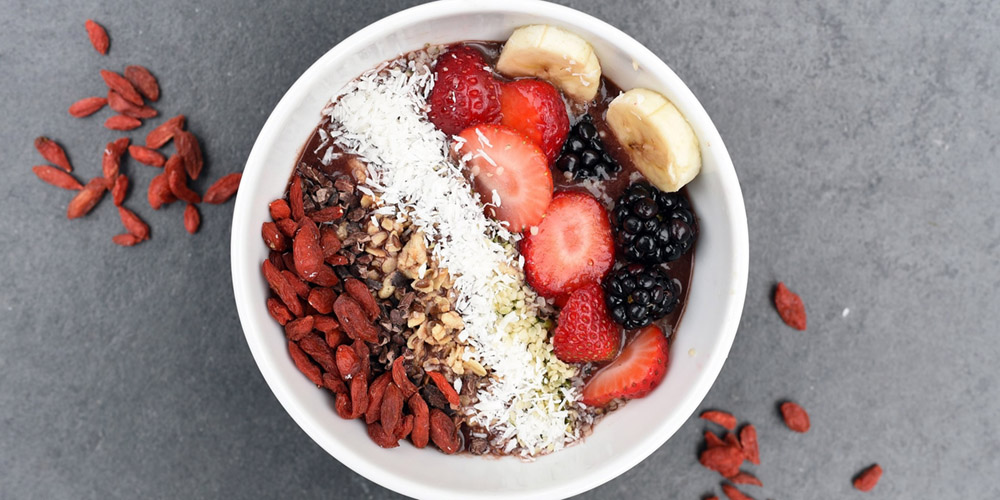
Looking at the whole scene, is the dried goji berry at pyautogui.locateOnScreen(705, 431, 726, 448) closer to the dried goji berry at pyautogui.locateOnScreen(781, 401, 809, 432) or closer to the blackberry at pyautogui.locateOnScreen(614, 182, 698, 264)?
the dried goji berry at pyautogui.locateOnScreen(781, 401, 809, 432)

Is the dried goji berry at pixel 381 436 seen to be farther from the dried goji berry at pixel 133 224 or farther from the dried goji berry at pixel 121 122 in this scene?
the dried goji berry at pixel 121 122

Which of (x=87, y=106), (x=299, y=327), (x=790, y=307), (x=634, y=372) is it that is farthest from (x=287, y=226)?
(x=790, y=307)

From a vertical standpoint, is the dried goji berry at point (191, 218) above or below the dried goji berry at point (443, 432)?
above

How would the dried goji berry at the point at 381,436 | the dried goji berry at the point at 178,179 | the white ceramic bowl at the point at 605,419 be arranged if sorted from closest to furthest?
the white ceramic bowl at the point at 605,419
the dried goji berry at the point at 381,436
the dried goji berry at the point at 178,179

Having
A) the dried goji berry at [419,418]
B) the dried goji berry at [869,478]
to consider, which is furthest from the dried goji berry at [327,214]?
the dried goji berry at [869,478]

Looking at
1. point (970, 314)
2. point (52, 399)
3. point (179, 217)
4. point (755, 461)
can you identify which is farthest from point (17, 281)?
point (970, 314)

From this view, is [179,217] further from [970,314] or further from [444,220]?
[970,314]

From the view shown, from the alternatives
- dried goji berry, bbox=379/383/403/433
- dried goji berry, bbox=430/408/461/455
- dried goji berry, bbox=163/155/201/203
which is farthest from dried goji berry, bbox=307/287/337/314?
dried goji berry, bbox=163/155/201/203

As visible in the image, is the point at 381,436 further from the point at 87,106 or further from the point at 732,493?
the point at 87,106
